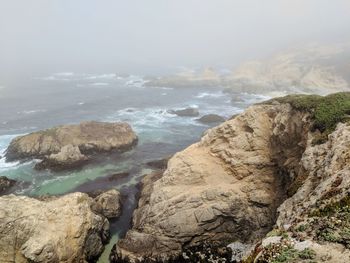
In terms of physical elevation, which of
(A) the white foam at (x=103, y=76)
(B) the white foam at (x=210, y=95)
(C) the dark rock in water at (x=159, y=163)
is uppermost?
(A) the white foam at (x=103, y=76)

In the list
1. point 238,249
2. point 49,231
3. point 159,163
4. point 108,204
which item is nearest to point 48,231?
point 49,231

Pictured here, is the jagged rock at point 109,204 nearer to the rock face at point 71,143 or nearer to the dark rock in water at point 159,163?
the dark rock in water at point 159,163

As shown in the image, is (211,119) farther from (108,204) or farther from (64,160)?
(108,204)

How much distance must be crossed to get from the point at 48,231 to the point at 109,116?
147ft

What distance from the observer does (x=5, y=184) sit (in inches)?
1522

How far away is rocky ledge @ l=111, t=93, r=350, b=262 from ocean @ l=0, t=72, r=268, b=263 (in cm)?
458

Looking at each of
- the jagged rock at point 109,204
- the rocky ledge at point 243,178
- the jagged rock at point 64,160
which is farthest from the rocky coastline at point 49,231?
the jagged rock at point 64,160

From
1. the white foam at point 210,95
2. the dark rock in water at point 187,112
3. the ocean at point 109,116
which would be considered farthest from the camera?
the white foam at point 210,95

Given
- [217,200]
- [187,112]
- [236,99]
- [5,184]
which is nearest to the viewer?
[217,200]

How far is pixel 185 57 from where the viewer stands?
190125mm

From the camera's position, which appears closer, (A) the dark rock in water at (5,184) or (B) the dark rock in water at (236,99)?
(A) the dark rock in water at (5,184)

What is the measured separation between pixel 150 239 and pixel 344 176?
1486 centimetres

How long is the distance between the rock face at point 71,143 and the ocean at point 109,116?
1697mm

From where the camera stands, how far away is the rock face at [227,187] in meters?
26.6
